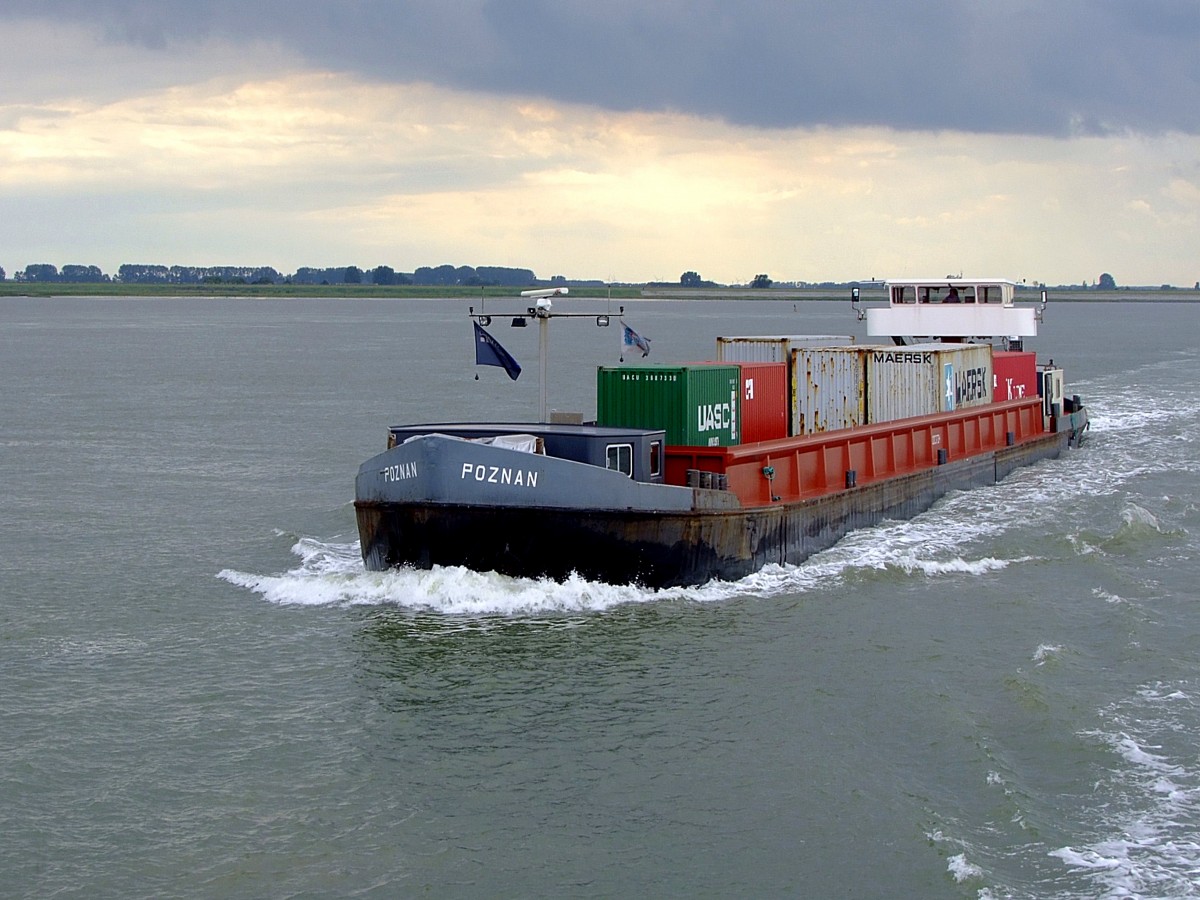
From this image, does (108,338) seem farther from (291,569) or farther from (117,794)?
(117,794)

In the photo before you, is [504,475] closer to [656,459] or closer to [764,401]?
[656,459]

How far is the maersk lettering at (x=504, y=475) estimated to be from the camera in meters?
23.4

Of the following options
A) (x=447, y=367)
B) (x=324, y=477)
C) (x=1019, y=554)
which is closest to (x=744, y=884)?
(x=1019, y=554)

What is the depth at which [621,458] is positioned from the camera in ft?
82.6

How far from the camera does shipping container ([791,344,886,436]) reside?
31.8m

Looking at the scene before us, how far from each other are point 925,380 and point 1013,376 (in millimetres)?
9258

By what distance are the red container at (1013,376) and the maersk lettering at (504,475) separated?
2442 centimetres

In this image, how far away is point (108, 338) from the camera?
12156 cm

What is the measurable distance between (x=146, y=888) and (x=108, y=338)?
115815 mm

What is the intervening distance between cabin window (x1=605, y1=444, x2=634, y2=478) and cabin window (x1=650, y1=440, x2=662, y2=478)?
2.85 ft

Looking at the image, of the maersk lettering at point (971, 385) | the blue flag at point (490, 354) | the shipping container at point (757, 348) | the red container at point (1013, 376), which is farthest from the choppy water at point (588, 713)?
the red container at point (1013, 376)

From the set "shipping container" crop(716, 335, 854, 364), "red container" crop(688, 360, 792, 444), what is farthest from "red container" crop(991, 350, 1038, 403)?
"red container" crop(688, 360, 792, 444)

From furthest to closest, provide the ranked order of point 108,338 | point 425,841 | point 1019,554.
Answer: point 108,338
point 1019,554
point 425,841

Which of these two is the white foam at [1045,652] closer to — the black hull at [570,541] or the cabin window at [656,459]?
the black hull at [570,541]
